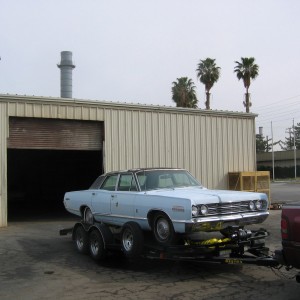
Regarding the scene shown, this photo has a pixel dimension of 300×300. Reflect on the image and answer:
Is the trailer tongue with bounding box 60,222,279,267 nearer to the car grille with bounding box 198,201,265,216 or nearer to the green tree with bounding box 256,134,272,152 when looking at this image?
the car grille with bounding box 198,201,265,216

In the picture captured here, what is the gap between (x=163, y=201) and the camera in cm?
780

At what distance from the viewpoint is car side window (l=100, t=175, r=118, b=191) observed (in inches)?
380

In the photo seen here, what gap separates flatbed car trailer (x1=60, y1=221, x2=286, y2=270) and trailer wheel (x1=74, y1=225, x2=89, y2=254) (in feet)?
2.64

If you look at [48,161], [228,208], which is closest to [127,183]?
[228,208]

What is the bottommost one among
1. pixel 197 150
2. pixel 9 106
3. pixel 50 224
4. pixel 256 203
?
pixel 50 224

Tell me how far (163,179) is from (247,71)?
36.5 m

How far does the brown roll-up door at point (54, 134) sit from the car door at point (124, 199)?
23.5 feet

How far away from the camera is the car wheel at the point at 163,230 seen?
7617mm

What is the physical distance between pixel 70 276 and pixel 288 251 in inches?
155

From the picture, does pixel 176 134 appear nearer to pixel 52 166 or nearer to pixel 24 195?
pixel 52 166

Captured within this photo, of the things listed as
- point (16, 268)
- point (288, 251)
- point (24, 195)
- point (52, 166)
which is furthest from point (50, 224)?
point (24, 195)

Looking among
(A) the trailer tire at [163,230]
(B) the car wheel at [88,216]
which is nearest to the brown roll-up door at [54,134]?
(B) the car wheel at [88,216]

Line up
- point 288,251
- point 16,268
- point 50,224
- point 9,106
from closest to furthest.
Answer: point 288,251 < point 16,268 < point 9,106 < point 50,224

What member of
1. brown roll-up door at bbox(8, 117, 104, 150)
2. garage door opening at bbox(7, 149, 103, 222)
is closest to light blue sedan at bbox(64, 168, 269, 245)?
brown roll-up door at bbox(8, 117, 104, 150)
